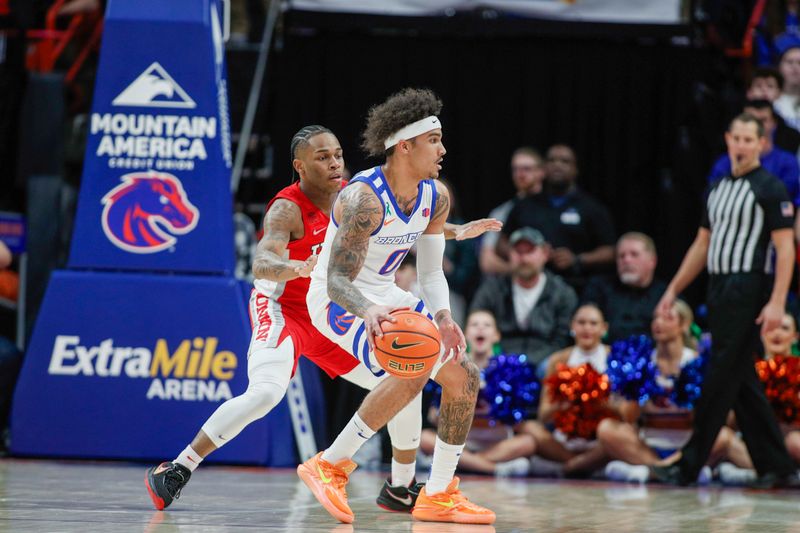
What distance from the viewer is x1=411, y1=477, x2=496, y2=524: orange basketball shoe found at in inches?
213

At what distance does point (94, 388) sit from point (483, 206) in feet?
14.1

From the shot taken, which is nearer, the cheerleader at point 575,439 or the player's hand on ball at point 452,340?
the player's hand on ball at point 452,340

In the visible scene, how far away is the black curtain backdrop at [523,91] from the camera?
35.9 feet

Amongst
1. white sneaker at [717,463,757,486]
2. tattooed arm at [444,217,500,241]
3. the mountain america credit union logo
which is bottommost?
white sneaker at [717,463,757,486]

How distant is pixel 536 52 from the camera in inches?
432

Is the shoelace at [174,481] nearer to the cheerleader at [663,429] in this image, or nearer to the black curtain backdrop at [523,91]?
the cheerleader at [663,429]

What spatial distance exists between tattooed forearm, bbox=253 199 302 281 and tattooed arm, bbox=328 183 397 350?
0.23 metres

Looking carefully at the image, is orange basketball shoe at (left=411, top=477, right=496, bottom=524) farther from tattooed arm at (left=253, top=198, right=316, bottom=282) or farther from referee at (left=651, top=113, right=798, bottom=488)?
referee at (left=651, top=113, right=798, bottom=488)

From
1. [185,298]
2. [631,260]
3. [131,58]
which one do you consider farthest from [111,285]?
[631,260]

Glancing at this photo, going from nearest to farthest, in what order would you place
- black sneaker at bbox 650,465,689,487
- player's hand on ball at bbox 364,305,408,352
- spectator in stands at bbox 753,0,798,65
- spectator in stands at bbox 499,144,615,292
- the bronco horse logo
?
player's hand on ball at bbox 364,305,408,352, black sneaker at bbox 650,465,689,487, the bronco horse logo, spectator in stands at bbox 499,144,615,292, spectator in stands at bbox 753,0,798,65

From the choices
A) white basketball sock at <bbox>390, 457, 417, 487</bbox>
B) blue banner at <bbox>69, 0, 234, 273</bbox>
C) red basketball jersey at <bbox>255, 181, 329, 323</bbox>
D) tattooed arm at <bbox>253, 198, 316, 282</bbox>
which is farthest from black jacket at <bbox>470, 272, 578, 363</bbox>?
tattooed arm at <bbox>253, 198, 316, 282</bbox>

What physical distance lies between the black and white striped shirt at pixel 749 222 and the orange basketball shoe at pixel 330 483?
10.2 ft

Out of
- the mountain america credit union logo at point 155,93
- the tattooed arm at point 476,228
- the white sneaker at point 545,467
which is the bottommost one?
the white sneaker at point 545,467

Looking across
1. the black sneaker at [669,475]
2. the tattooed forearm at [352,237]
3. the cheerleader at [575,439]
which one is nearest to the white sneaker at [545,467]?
the cheerleader at [575,439]
